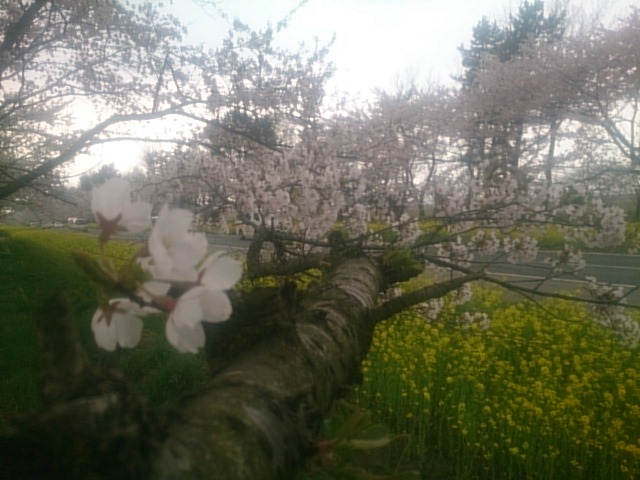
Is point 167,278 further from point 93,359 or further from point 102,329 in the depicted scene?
point 93,359

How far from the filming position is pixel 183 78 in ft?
19.7

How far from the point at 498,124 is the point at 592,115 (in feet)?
10.8

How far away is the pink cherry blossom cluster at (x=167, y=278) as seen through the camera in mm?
464

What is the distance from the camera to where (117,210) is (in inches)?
19.8

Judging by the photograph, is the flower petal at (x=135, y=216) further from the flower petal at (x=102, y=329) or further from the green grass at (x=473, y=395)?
the green grass at (x=473, y=395)

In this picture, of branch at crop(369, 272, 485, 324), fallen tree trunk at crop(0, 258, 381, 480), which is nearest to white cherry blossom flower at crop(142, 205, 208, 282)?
fallen tree trunk at crop(0, 258, 381, 480)

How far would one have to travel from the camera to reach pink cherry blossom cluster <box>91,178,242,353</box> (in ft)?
1.52

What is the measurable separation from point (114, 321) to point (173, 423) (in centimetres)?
15

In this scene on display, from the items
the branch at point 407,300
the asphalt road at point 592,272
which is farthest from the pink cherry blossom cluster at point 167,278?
the asphalt road at point 592,272

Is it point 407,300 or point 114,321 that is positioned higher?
point 114,321

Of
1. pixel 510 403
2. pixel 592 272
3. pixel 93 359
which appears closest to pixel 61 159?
pixel 93 359

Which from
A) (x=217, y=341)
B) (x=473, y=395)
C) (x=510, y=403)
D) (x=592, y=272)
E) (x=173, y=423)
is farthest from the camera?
(x=592, y=272)

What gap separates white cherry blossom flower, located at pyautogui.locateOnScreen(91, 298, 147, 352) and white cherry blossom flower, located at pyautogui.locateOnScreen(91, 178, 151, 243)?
0.07m

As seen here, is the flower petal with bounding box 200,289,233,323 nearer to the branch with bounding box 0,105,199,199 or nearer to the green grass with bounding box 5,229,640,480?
the green grass with bounding box 5,229,640,480
